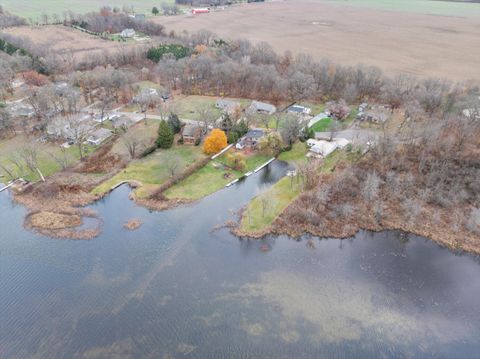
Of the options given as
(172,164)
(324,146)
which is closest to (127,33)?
(172,164)

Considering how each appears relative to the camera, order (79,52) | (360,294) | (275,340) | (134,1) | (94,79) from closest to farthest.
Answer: (275,340) → (360,294) → (94,79) → (79,52) → (134,1)

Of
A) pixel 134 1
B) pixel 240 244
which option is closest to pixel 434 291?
pixel 240 244

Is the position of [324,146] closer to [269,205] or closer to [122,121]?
[269,205]

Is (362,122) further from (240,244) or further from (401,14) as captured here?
(401,14)

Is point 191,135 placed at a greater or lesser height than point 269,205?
greater

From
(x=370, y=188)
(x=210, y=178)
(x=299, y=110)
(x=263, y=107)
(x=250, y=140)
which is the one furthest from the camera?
(x=263, y=107)

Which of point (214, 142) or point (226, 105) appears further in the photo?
point (226, 105)

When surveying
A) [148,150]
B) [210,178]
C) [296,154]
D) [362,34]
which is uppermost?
[362,34]

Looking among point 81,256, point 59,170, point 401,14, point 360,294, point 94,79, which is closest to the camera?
point 360,294
